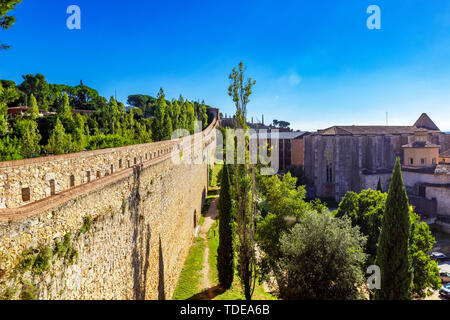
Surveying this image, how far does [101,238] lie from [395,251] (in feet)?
30.1

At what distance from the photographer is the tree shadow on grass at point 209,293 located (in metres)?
12.1

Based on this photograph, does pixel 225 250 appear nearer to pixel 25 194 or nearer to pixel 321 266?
pixel 321 266

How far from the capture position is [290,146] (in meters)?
47.8

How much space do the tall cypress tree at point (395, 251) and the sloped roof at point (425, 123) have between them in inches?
2403

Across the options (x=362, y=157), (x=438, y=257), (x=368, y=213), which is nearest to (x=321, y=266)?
(x=368, y=213)

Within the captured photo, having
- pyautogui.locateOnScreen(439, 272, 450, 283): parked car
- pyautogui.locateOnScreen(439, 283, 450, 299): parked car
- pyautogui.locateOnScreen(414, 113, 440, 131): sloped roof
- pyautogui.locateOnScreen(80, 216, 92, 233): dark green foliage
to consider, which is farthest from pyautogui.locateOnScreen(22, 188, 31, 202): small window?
pyautogui.locateOnScreen(414, 113, 440, 131): sloped roof

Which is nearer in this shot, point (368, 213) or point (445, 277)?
point (368, 213)

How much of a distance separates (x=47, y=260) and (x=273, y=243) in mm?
12471

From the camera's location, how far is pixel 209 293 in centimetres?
1272

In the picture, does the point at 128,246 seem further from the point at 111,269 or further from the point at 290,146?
the point at 290,146

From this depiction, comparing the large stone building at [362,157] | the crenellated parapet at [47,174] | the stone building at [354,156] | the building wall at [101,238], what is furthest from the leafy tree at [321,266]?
the stone building at [354,156]

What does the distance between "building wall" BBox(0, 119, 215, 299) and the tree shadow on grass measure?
65.6 inches

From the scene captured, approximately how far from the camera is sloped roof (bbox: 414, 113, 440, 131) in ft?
181

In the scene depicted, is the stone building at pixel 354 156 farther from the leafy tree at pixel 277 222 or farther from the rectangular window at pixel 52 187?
the rectangular window at pixel 52 187
